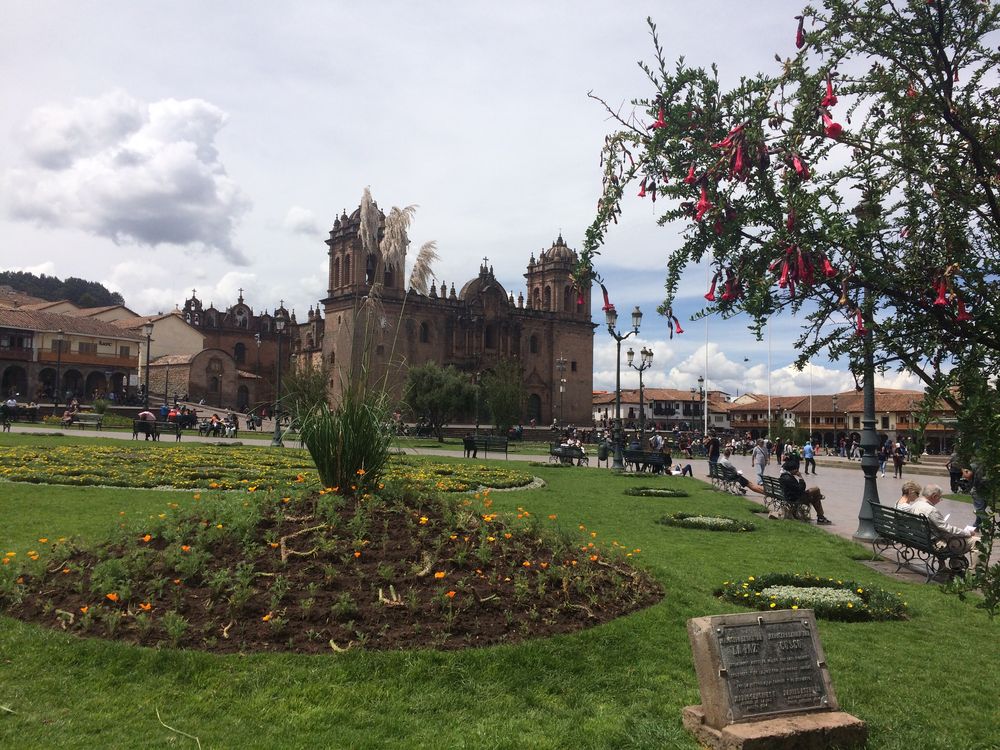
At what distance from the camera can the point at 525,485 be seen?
Result: 16.4 meters

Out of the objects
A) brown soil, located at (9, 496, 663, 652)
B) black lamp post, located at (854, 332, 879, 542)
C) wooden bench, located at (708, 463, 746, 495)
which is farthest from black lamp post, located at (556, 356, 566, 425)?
brown soil, located at (9, 496, 663, 652)

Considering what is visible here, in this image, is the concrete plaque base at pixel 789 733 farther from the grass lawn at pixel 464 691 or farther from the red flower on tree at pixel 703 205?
the red flower on tree at pixel 703 205

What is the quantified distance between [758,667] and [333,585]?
10.0 feet

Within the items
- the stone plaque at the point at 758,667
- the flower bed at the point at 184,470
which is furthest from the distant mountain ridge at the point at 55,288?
the stone plaque at the point at 758,667

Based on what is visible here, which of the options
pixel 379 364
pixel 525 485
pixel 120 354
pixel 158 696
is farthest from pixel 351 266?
pixel 158 696

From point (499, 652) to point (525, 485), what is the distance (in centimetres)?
1162

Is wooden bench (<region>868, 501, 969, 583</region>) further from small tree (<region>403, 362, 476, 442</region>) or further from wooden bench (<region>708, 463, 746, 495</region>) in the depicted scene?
small tree (<region>403, 362, 476, 442</region>)

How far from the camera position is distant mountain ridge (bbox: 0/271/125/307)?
298 feet

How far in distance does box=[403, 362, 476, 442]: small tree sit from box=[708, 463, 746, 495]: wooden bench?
76.4ft

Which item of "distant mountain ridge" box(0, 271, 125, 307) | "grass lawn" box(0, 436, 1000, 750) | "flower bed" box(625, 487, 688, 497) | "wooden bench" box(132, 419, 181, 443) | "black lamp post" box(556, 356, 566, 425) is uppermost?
"distant mountain ridge" box(0, 271, 125, 307)

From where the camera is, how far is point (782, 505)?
13781 millimetres

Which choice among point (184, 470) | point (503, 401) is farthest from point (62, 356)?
Answer: point (184, 470)

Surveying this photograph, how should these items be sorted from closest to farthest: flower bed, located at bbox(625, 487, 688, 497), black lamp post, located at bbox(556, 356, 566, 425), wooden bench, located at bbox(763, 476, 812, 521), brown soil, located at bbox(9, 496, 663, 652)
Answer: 1. brown soil, located at bbox(9, 496, 663, 652)
2. wooden bench, located at bbox(763, 476, 812, 521)
3. flower bed, located at bbox(625, 487, 688, 497)
4. black lamp post, located at bbox(556, 356, 566, 425)

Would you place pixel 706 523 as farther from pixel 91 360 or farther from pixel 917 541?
pixel 91 360
